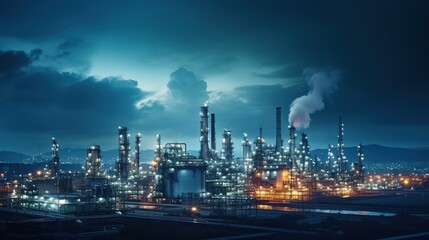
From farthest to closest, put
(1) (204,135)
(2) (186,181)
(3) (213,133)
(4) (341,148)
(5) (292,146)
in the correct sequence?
(4) (341,148)
(3) (213,133)
(5) (292,146)
(1) (204,135)
(2) (186,181)

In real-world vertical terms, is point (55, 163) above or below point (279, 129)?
below

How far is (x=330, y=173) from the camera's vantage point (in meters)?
90.6

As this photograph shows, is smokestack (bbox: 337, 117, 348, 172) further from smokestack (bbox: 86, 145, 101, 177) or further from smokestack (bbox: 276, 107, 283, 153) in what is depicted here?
smokestack (bbox: 86, 145, 101, 177)

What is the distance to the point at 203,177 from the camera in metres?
68.5

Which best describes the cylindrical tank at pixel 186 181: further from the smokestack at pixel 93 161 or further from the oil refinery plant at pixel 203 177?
the smokestack at pixel 93 161

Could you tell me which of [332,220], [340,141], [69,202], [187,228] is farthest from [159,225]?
[340,141]

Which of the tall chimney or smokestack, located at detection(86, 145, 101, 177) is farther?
the tall chimney

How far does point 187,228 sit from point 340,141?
6260 cm

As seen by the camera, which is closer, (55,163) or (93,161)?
(93,161)

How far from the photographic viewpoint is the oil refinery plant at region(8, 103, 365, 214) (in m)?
67.2

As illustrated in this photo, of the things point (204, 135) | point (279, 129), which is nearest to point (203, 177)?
point (204, 135)

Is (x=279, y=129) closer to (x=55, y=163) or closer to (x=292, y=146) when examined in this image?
(x=292, y=146)

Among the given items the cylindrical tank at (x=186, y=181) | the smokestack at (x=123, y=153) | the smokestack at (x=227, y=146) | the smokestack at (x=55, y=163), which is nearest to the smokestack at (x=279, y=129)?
the smokestack at (x=227, y=146)

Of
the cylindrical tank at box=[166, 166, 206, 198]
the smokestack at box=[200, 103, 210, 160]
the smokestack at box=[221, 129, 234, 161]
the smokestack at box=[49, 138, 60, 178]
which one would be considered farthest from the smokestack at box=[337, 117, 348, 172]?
the smokestack at box=[49, 138, 60, 178]
